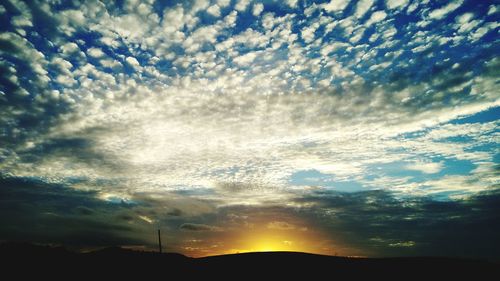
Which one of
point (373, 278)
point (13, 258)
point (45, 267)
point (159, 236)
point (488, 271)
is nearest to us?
point (373, 278)

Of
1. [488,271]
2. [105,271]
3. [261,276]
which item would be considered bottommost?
[488,271]

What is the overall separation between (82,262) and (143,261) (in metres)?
7.33

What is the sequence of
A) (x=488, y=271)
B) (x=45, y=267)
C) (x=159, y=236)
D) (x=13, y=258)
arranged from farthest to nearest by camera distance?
(x=159, y=236), (x=13, y=258), (x=45, y=267), (x=488, y=271)

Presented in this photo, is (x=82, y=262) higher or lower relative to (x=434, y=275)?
higher

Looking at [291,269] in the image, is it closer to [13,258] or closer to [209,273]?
[209,273]

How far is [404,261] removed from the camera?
108 feet

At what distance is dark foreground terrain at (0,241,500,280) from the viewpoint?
28625 mm

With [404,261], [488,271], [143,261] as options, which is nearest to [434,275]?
[404,261]

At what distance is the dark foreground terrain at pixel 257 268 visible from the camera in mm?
28625

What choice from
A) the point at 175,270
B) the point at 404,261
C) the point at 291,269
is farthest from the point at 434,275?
the point at 175,270

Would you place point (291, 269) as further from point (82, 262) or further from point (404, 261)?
point (82, 262)

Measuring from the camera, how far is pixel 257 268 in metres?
30.8

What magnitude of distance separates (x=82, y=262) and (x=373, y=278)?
33.5m

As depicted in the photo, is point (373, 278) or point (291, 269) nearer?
point (373, 278)
